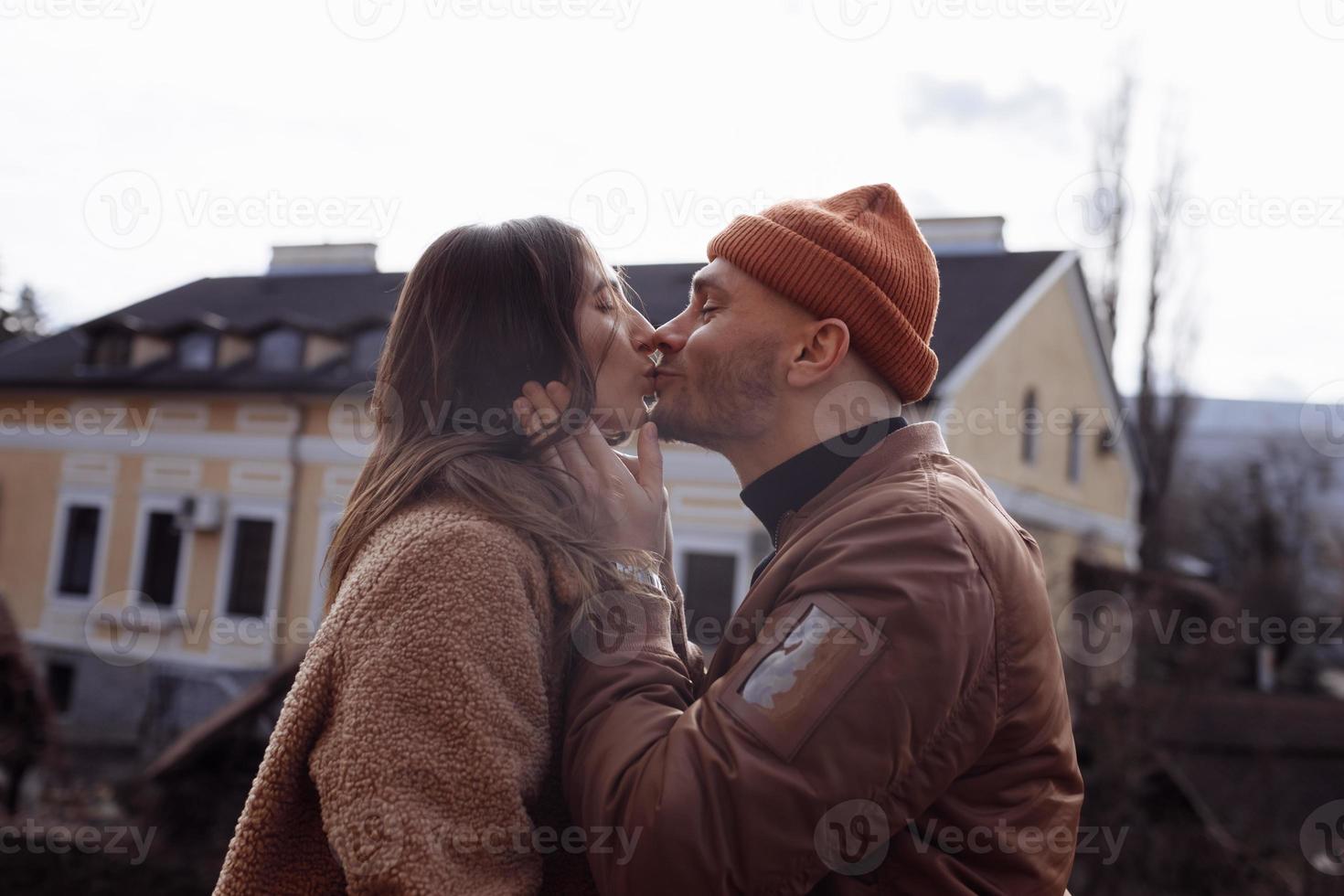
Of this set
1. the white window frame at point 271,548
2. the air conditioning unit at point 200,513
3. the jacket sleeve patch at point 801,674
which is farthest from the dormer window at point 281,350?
the jacket sleeve patch at point 801,674

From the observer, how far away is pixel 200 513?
18.3m

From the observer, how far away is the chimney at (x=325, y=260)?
76.6ft

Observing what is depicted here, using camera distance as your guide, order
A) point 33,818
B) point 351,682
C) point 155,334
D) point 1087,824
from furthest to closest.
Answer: point 155,334 → point 33,818 → point 1087,824 → point 351,682

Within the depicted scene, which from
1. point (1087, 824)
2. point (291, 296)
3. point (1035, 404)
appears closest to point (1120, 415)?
point (1035, 404)

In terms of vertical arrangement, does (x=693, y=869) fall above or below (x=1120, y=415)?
above

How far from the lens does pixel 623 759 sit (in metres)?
1.81

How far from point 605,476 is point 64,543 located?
21002 millimetres

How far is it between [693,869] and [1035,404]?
16923 mm

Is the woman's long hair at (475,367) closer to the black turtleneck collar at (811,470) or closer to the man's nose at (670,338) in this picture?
the man's nose at (670,338)

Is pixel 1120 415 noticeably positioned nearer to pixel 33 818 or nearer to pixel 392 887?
pixel 33 818

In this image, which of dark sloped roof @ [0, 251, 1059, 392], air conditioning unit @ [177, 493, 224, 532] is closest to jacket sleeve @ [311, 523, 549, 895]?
dark sloped roof @ [0, 251, 1059, 392]
